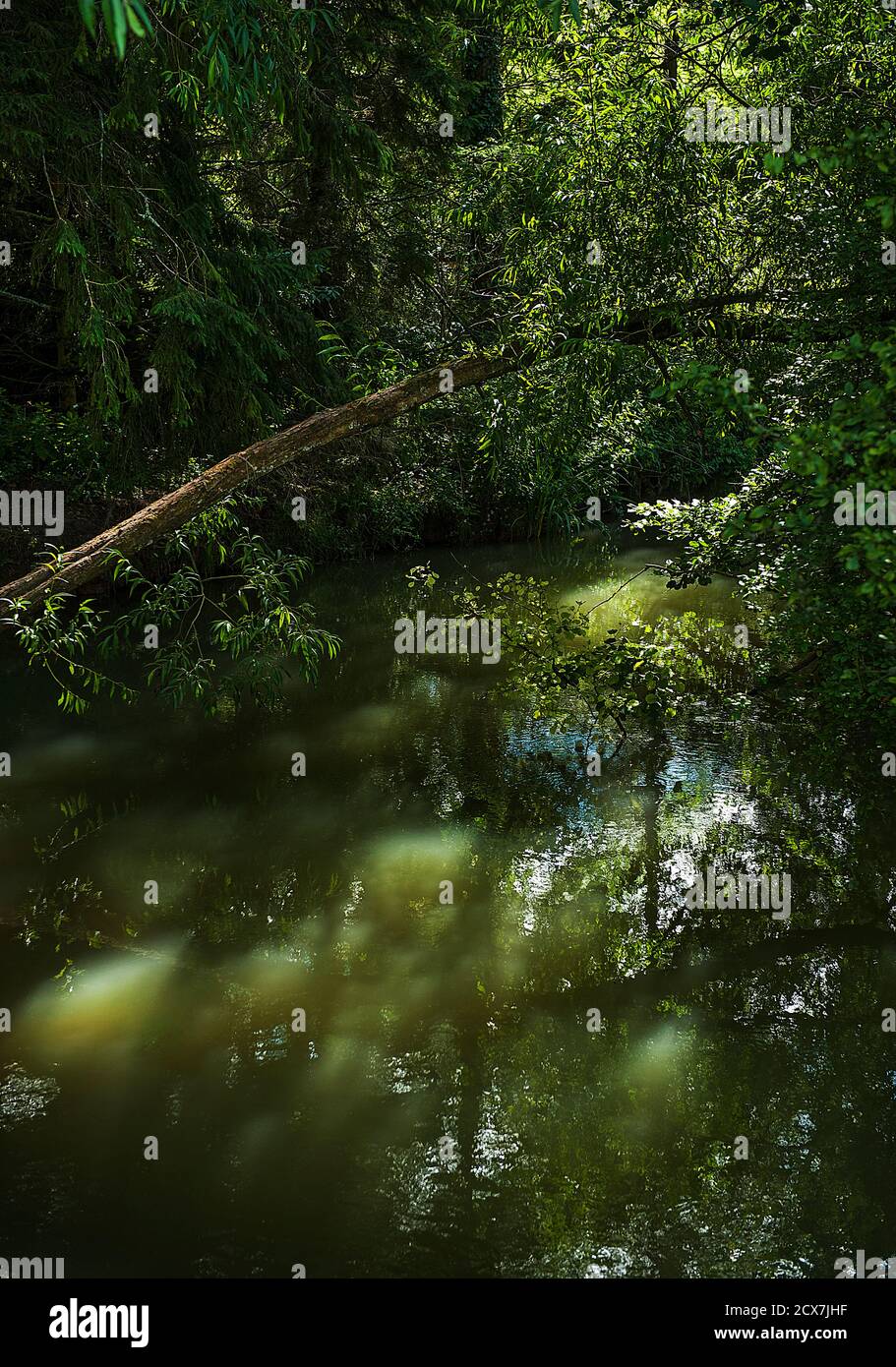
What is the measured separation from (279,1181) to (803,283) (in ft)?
17.2

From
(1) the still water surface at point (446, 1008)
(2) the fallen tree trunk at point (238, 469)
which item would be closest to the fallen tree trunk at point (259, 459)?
(2) the fallen tree trunk at point (238, 469)

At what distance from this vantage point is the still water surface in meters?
3.38

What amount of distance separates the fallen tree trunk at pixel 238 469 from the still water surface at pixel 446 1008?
1.65 meters

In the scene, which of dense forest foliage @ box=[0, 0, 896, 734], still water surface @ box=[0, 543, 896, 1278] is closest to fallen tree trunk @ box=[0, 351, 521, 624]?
dense forest foliage @ box=[0, 0, 896, 734]

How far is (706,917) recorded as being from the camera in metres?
5.46

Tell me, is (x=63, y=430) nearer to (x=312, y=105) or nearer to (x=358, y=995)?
(x=312, y=105)

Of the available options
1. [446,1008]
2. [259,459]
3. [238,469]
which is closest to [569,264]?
[259,459]

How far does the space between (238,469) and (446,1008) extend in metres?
3.70

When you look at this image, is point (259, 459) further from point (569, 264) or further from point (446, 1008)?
point (446, 1008)

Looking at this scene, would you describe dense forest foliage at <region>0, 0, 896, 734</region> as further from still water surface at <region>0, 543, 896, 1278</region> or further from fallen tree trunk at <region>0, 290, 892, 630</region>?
still water surface at <region>0, 543, 896, 1278</region>

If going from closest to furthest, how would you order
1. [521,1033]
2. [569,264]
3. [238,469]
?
[521,1033], [569,264], [238,469]

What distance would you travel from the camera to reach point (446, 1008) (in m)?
4.62

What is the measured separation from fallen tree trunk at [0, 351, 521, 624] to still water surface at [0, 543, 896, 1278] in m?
1.65

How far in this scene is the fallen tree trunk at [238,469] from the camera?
21.0 ft
